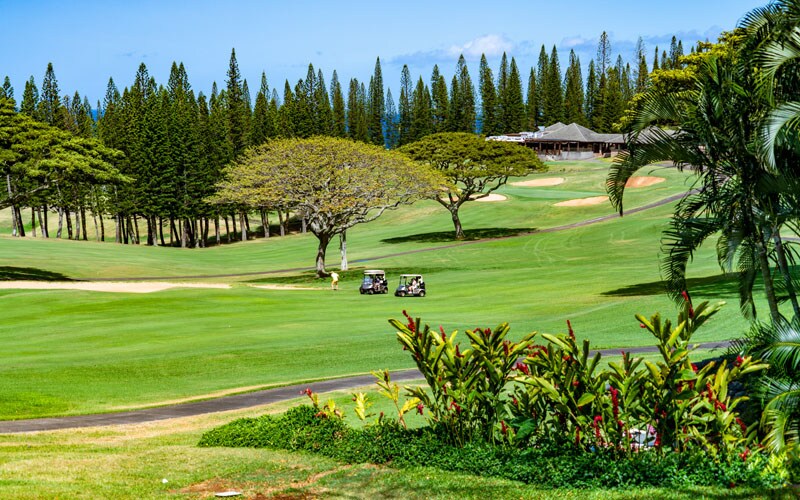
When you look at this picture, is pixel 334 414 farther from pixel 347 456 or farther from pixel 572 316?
pixel 572 316

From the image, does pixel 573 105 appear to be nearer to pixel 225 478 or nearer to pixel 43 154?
pixel 43 154

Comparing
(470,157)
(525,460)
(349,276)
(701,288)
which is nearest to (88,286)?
(349,276)

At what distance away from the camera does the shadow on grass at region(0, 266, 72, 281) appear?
6462cm

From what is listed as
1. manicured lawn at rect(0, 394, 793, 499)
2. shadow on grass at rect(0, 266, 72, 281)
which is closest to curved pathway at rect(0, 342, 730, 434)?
manicured lawn at rect(0, 394, 793, 499)

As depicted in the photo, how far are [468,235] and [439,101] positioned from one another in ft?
302

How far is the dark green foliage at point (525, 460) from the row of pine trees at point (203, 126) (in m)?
53.2

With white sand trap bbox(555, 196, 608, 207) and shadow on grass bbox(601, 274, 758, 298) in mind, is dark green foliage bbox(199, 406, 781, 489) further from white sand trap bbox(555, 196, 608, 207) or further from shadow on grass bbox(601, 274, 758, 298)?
white sand trap bbox(555, 196, 608, 207)

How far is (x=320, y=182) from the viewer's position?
63.7 meters

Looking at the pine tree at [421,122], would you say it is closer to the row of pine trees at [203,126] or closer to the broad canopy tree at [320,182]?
the row of pine trees at [203,126]

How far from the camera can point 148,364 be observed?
2786 centimetres

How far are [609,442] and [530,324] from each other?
23679 millimetres

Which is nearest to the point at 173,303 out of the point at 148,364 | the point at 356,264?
the point at 148,364

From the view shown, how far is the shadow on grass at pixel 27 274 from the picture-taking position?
6462 cm

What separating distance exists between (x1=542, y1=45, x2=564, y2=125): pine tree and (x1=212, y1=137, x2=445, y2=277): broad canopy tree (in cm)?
11729
